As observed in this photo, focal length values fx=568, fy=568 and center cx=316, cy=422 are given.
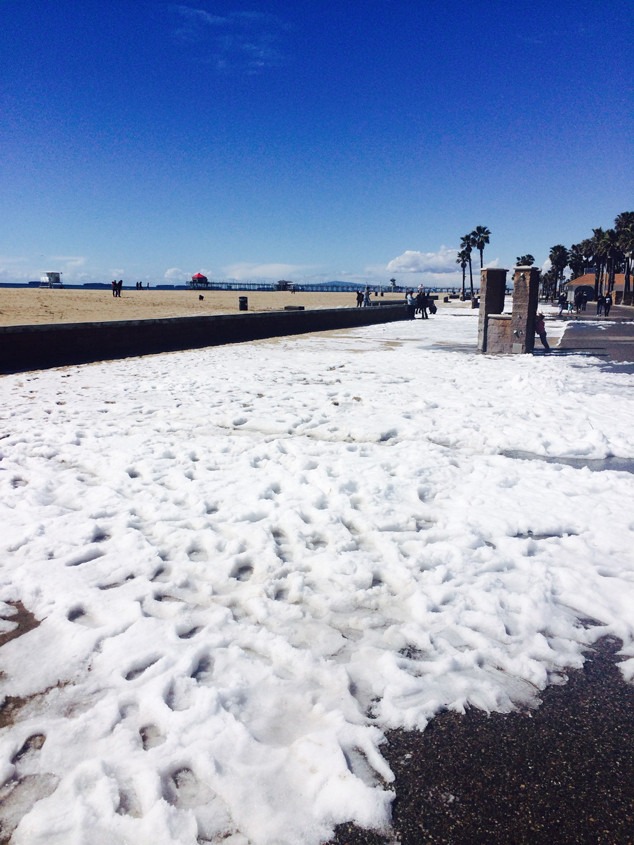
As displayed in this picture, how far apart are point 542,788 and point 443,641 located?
0.92 meters

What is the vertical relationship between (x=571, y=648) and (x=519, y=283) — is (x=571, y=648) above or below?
below

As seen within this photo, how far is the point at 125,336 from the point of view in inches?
599

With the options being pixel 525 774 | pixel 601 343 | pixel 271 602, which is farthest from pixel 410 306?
pixel 525 774

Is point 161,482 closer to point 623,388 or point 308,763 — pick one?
point 308,763

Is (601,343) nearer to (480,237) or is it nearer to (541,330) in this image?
(541,330)

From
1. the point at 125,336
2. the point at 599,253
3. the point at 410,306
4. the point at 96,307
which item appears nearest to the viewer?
the point at 125,336

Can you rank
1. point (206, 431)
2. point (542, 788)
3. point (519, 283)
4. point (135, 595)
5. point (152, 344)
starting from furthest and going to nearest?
1. point (152, 344)
2. point (519, 283)
3. point (206, 431)
4. point (135, 595)
5. point (542, 788)

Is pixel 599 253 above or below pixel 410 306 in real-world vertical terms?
above

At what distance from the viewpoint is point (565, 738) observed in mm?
2316

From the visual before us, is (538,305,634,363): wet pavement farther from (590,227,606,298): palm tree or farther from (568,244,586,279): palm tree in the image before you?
(568,244,586,279): palm tree

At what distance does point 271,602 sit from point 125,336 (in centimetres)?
1331

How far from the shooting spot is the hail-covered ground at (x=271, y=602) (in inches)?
81.9

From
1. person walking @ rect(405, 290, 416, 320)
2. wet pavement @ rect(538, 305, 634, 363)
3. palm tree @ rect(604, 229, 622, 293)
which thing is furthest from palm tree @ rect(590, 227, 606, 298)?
wet pavement @ rect(538, 305, 634, 363)

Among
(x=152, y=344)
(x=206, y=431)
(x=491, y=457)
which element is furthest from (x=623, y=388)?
(x=152, y=344)
